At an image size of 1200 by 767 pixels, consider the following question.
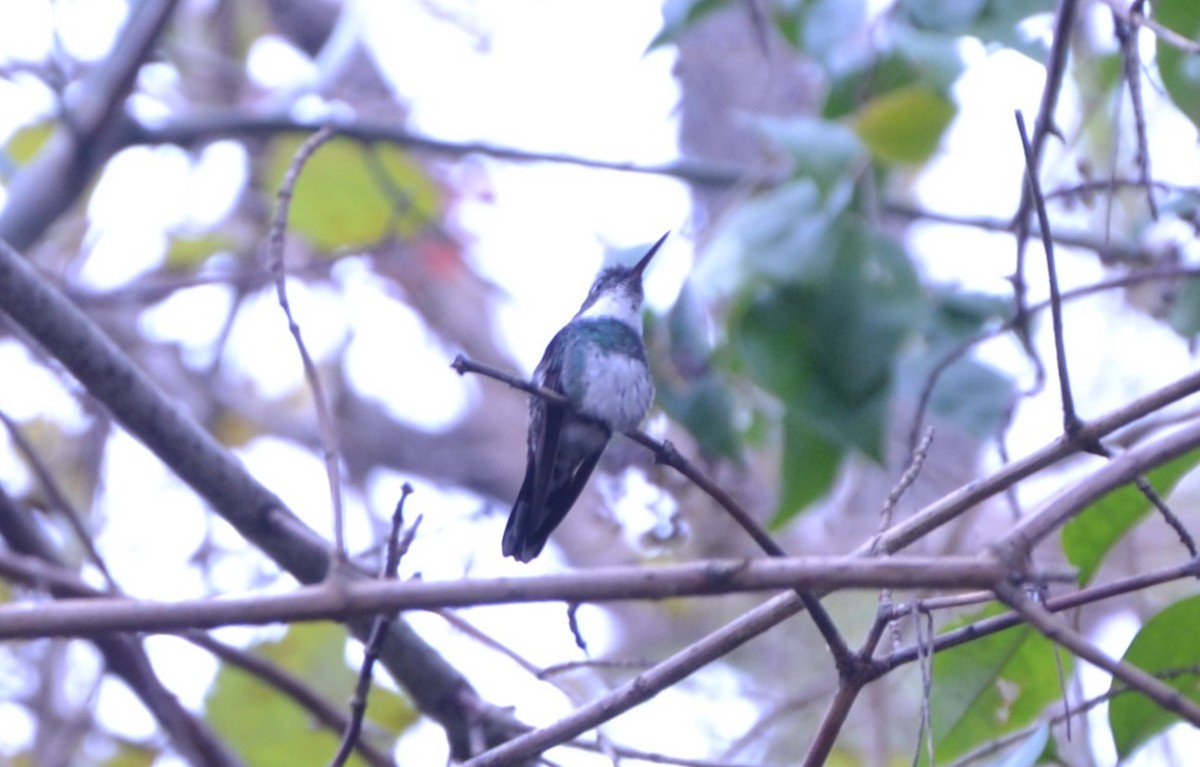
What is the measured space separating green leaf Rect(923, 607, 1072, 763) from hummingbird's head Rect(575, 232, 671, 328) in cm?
110

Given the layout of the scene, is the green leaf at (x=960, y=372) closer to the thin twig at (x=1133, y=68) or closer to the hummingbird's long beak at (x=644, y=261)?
the hummingbird's long beak at (x=644, y=261)

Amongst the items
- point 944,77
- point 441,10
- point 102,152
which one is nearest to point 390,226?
point 102,152

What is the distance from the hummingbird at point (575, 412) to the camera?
2125 mm

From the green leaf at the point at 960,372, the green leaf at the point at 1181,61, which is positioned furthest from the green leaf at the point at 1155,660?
the green leaf at the point at 1181,61

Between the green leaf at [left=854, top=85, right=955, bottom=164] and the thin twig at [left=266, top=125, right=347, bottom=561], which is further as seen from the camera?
the green leaf at [left=854, top=85, right=955, bottom=164]

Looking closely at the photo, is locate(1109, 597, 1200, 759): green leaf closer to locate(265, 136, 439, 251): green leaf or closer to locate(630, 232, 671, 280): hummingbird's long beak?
locate(630, 232, 671, 280): hummingbird's long beak

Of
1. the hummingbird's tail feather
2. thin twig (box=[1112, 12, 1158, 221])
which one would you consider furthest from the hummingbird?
thin twig (box=[1112, 12, 1158, 221])

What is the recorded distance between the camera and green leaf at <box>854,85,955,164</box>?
3377 mm

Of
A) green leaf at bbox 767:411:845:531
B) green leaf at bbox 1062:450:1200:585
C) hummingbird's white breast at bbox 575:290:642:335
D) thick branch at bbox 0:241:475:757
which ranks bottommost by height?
green leaf at bbox 1062:450:1200:585

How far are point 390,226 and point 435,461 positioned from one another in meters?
3.05

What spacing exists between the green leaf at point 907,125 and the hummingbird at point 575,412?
812 mm

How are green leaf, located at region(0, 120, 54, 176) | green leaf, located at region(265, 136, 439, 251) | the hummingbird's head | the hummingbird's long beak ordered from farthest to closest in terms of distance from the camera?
green leaf, located at region(0, 120, 54, 176) → green leaf, located at region(265, 136, 439, 251) → the hummingbird's long beak → the hummingbird's head

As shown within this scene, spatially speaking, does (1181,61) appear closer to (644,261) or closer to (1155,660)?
(644,261)

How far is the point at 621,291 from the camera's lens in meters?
3.30
